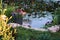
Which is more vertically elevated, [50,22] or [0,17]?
[0,17]

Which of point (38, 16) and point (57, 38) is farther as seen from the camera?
point (38, 16)

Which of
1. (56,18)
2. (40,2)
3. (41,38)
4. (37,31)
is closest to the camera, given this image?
(41,38)

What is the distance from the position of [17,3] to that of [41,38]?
167 inches

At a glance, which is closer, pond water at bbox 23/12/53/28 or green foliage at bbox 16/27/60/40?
green foliage at bbox 16/27/60/40

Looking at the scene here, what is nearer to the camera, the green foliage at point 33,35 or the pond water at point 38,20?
the green foliage at point 33,35

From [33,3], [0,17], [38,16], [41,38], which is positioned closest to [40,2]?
[33,3]

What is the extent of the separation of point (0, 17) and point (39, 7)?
224 inches

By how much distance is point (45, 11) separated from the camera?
30.6 ft

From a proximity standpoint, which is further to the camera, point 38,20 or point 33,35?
point 38,20

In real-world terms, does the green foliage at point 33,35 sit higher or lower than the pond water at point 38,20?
higher

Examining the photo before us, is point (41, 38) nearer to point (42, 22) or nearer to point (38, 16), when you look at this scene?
point (42, 22)

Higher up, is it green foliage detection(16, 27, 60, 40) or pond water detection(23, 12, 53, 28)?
green foliage detection(16, 27, 60, 40)

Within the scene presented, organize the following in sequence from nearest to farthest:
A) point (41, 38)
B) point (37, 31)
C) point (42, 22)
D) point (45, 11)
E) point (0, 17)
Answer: point (0, 17) < point (41, 38) < point (37, 31) < point (42, 22) < point (45, 11)

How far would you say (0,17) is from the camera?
387 cm
